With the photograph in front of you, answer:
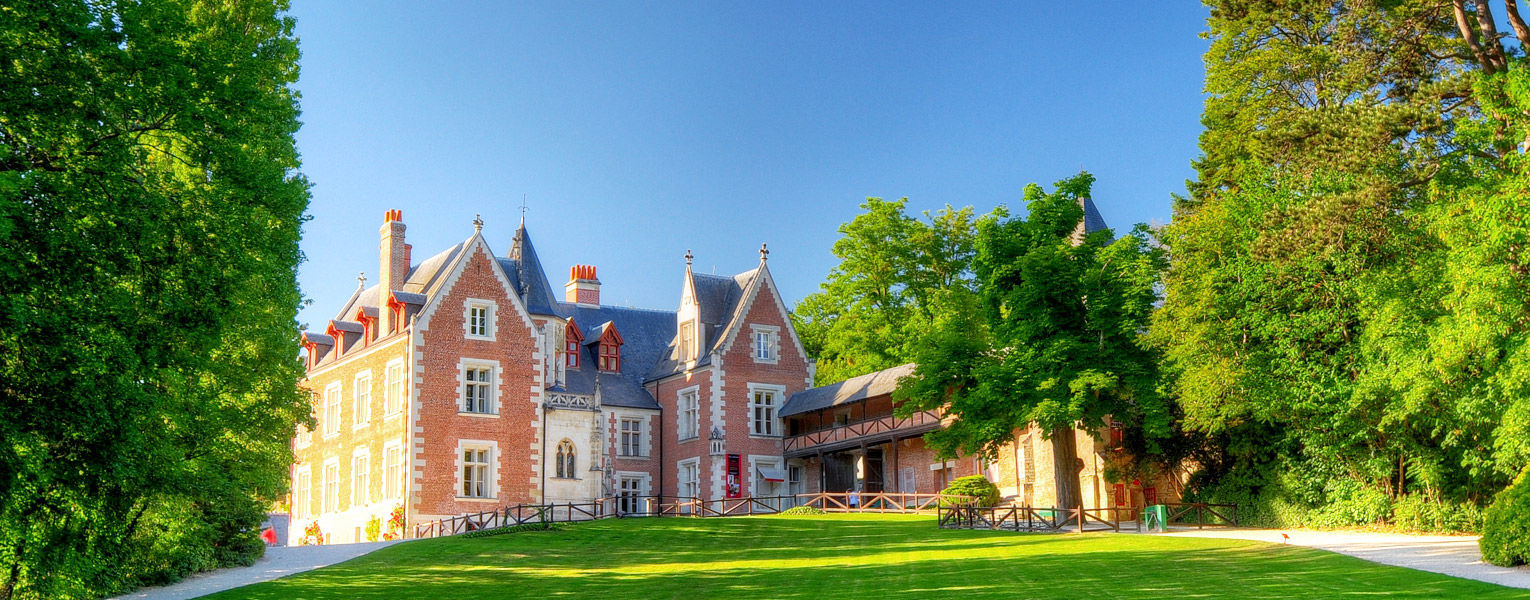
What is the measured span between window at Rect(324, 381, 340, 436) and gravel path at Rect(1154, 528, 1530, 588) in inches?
1170

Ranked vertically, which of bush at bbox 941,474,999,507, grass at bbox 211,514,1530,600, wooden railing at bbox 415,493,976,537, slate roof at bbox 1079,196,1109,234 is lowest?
grass at bbox 211,514,1530,600

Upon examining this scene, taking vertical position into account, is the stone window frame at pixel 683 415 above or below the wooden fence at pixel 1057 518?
above

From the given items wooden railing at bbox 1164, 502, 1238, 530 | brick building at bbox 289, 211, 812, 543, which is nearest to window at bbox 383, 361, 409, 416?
brick building at bbox 289, 211, 812, 543

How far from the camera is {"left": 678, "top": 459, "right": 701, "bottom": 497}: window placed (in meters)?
44.4

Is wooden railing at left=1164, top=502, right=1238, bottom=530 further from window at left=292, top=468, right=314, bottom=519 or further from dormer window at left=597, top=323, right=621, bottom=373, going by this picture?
window at left=292, top=468, right=314, bottom=519

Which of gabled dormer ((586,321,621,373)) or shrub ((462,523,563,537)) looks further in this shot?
gabled dormer ((586,321,621,373))

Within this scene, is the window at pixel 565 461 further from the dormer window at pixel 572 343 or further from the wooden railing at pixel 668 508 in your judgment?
the dormer window at pixel 572 343

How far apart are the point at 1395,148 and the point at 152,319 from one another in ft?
75.0

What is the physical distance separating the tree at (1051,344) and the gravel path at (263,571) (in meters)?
14.9

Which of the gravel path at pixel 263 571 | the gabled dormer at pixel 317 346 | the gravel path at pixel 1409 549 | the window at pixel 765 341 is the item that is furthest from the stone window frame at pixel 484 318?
the gravel path at pixel 1409 549

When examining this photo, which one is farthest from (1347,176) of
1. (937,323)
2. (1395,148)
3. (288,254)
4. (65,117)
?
(65,117)

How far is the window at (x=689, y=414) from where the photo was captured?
1770 inches

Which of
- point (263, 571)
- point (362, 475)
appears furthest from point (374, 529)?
point (263, 571)

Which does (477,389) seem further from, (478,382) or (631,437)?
(631,437)
